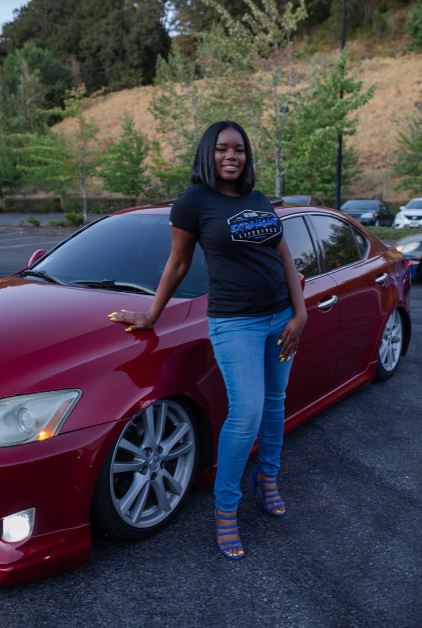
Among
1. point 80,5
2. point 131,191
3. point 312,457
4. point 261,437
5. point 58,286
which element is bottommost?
point 131,191

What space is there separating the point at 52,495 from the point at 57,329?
2.48ft

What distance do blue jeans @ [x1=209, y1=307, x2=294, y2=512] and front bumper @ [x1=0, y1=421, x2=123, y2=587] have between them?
1.60ft

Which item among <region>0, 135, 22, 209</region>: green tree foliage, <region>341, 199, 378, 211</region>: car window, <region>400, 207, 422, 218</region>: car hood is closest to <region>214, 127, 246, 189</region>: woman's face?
<region>400, 207, 422, 218</region>: car hood

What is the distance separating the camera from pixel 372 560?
8.69 ft

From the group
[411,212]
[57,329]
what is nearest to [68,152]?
[411,212]

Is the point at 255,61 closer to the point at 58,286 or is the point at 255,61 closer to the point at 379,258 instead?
the point at 379,258

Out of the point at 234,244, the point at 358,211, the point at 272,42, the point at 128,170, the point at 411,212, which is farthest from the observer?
the point at 128,170

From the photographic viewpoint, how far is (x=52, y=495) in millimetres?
2301

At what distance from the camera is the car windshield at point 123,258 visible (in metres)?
3.37

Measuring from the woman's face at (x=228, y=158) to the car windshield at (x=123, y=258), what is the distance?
806 mm

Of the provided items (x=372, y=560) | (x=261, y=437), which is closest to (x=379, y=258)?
(x=261, y=437)

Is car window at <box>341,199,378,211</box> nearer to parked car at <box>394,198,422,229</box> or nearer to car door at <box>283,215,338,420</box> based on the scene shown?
parked car at <box>394,198,422,229</box>

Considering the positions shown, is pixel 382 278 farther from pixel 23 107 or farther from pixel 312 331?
pixel 23 107

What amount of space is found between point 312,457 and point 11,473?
78.7 inches
